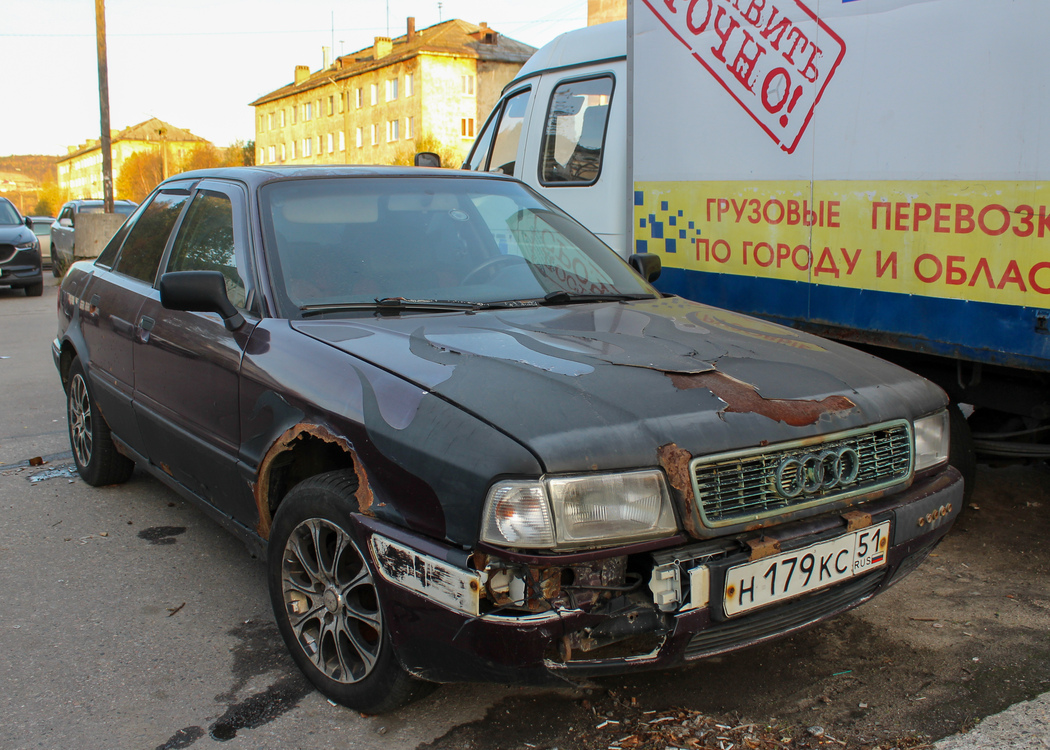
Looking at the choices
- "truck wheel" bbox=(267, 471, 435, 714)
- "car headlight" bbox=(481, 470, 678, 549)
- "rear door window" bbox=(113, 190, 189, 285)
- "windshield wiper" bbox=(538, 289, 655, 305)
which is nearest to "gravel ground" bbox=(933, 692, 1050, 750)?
"car headlight" bbox=(481, 470, 678, 549)

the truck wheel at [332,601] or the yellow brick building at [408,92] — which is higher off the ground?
the yellow brick building at [408,92]

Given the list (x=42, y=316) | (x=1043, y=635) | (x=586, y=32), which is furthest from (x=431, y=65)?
(x=1043, y=635)

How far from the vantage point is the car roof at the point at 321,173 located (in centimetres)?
344

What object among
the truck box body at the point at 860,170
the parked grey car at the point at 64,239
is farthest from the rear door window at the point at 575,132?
the parked grey car at the point at 64,239

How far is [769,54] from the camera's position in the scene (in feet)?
13.3

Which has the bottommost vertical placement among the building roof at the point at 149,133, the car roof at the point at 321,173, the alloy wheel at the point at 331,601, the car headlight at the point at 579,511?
the alloy wheel at the point at 331,601

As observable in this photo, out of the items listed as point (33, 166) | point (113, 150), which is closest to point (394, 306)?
point (113, 150)

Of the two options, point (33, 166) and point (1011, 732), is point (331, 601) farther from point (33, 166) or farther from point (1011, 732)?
point (33, 166)

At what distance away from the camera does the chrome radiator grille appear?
217cm

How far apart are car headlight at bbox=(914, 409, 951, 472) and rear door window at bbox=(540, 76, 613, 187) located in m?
3.18

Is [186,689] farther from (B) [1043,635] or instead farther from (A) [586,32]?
(A) [586,32]

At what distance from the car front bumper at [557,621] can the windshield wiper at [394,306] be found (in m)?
0.92

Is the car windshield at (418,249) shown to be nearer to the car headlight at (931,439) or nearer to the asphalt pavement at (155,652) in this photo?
the asphalt pavement at (155,652)

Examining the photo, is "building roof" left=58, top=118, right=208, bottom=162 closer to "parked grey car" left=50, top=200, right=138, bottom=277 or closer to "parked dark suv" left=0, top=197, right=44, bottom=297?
"parked grey car" left=50, top=200, right=138, bottom=277
